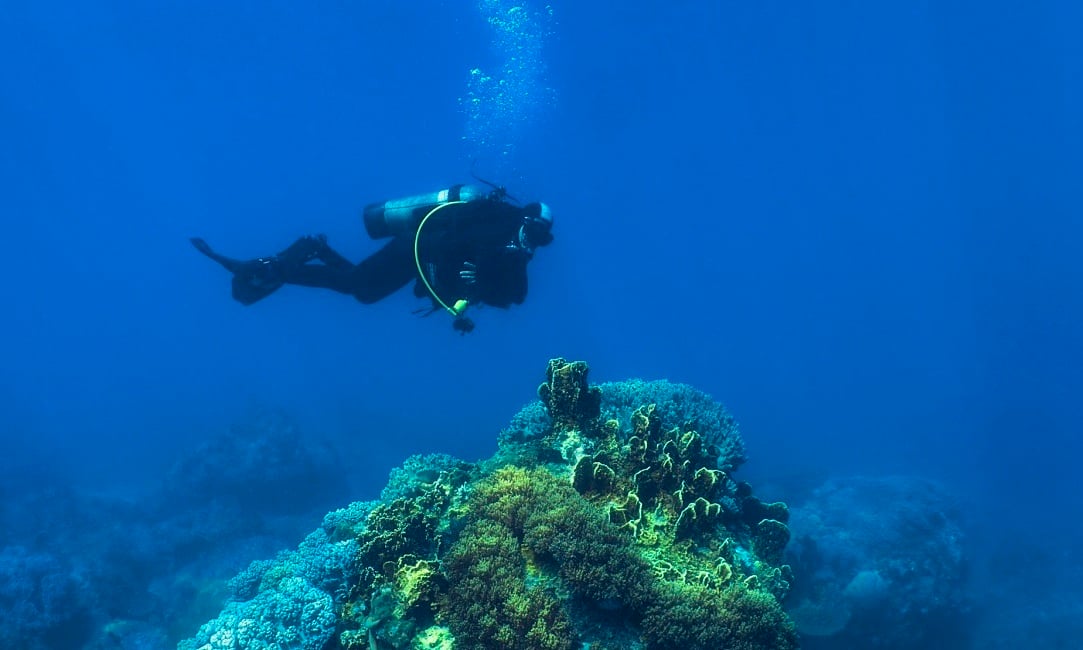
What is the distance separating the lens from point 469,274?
743cm

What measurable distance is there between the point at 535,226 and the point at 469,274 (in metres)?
1.12

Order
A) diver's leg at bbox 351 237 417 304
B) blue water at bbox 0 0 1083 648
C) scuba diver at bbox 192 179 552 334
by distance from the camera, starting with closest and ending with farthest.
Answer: scuba diver at bbox 192 179 552 334
diver's leg at bbox 351 237 417 304
blue water at bbox 0 0 1083 648

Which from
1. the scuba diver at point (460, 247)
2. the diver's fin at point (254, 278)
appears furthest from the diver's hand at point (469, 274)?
the diver's fin at point (254, 278)

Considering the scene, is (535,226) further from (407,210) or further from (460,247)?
(407,210)

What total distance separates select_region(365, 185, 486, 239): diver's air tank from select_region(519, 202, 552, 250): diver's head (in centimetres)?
103

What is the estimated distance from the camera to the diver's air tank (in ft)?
27.8

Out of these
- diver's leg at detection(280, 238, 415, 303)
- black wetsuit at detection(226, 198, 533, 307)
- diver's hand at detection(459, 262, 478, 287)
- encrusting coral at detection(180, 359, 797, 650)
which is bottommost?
encrusting coral at detection(180, 359, 797, 650)

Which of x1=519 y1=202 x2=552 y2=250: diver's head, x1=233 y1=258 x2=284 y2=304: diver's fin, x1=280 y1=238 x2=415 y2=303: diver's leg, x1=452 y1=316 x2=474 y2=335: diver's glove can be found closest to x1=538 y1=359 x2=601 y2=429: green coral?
x1=452 y1=316 x2=474 y2=335: diver's glove

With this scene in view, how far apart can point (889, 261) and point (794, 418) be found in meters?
97.2

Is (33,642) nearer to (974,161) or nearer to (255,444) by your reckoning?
(255,444)

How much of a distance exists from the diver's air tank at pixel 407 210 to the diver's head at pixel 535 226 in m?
1.03

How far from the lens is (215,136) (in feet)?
272

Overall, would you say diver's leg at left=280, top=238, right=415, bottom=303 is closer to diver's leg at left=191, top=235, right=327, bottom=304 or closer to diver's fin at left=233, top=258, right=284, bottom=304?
diver's leg at left=191, top=235, right=327, bottom=304

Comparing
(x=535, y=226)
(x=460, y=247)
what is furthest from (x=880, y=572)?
(x=460, y=247)
